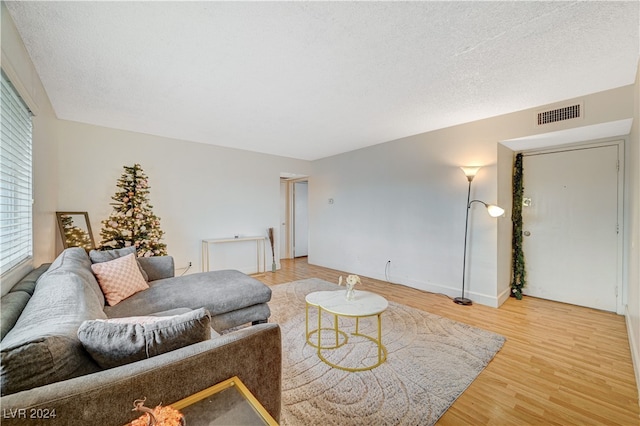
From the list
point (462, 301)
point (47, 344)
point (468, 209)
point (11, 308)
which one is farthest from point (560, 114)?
point (11, 308)

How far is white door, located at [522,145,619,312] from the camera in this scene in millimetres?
3119

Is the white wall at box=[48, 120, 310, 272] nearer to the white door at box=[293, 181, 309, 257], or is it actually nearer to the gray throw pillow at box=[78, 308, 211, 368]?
the white door at box=[293, 181, 309, 257]

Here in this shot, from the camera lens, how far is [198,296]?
2312mm

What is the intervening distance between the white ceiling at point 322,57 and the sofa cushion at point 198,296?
1921mm

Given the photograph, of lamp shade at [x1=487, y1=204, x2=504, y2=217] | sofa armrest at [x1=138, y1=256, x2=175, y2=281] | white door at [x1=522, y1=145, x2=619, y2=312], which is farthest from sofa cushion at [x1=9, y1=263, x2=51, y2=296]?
white door at [x1=522, y1=145, x2=619, y2=312]

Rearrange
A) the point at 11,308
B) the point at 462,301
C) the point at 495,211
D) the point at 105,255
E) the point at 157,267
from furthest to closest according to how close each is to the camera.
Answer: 1. the point at 462,301
2. the point at 495,211
3. the point at 157,267
4. the point at 105,255
5. the point at 11,308

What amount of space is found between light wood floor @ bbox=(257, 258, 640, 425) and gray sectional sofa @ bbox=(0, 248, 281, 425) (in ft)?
4.26

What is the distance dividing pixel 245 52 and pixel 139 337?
192cm

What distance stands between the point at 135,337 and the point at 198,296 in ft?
4.54

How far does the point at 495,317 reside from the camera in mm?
3000

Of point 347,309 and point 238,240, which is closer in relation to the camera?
point 347,309

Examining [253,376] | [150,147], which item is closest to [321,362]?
[253,376]

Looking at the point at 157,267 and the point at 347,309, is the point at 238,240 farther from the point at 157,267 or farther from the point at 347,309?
the point at 347,309

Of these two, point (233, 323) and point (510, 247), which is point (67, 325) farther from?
point (510, 247)
